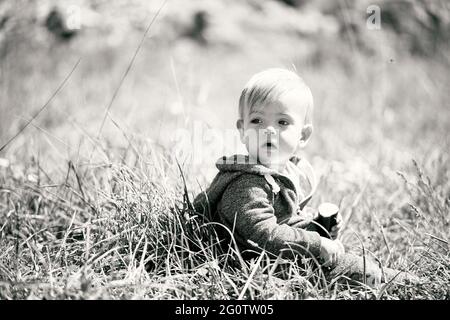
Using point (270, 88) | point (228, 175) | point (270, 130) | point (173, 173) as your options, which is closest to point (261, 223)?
point (228, 175)

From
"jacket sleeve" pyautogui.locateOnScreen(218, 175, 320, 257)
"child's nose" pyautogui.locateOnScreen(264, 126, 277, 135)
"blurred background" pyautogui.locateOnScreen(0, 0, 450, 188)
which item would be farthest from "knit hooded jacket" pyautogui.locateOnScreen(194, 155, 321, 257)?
"blurred background" pyautogui.locateOnScreen(0, 0, 450, 188)

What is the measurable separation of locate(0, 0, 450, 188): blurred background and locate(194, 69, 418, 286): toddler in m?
0.65

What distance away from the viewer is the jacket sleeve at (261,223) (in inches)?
69.5

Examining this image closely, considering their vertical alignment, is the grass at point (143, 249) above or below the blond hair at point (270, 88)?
below

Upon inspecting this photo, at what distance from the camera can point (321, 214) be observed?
1910 millimetres

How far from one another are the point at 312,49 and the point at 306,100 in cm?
435

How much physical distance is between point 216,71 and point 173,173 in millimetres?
3574

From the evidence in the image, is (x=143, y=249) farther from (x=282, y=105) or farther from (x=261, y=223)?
(x=282, y=105)

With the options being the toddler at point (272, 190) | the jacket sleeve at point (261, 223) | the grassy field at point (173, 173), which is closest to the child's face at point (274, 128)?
the toddler at point (272, 190)

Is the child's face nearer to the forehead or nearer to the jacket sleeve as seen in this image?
the forehead

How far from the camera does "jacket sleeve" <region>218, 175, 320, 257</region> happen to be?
176 centimetres

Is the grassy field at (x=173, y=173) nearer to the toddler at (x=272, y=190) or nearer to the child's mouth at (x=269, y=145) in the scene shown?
the toddler at (x=272, y=190)

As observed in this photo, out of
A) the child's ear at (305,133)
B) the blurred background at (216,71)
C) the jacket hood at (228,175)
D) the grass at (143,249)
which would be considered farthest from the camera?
Result: the blurred background at (216,71)

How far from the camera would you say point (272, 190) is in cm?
182
